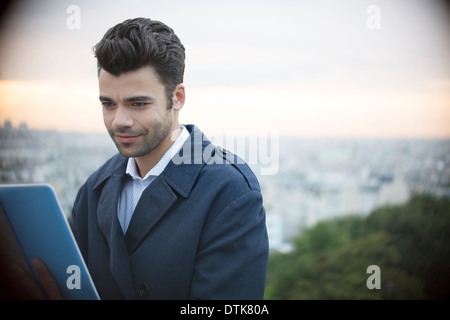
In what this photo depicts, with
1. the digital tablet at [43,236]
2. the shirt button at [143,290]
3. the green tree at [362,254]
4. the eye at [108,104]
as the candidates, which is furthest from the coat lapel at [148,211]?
the green tree at [362,254]

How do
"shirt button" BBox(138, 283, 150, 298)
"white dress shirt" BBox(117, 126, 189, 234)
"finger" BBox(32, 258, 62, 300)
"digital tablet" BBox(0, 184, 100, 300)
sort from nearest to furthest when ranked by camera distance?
"digital tablet" BBox(0, 184, 100, 300)
"finger" BBox(32, 258, 62, 300)
"shirt button" BBox(138, 283, 150, 298)
"white dress shirt" BBox(117, 126, 189, 234)

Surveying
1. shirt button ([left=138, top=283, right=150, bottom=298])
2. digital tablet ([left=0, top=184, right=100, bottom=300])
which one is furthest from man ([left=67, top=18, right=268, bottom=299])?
digital tablet ([left=0, top=184, right=100, bottom=300])

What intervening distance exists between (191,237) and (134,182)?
1.49 ft

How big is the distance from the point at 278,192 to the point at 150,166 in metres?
16.9

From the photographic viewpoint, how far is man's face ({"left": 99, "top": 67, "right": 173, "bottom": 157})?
1.83 metres

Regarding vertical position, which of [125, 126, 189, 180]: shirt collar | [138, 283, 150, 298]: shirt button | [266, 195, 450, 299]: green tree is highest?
[125, 126, 189, 180]: shirt collar

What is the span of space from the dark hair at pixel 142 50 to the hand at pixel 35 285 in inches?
33.5

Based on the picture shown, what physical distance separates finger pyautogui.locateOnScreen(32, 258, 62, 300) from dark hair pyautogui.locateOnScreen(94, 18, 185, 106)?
83 cm

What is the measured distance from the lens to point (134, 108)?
73.0 inches

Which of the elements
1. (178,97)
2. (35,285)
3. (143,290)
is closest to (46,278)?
(35,285)

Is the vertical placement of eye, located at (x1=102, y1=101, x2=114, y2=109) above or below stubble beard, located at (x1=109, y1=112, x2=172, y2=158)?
above

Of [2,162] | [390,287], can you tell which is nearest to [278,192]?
[390,287]

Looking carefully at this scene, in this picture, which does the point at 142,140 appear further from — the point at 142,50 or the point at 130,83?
the point at 142,50

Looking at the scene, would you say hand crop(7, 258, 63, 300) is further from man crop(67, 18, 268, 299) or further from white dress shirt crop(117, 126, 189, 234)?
white dress shirt crop(117, 126, 189, 234)
